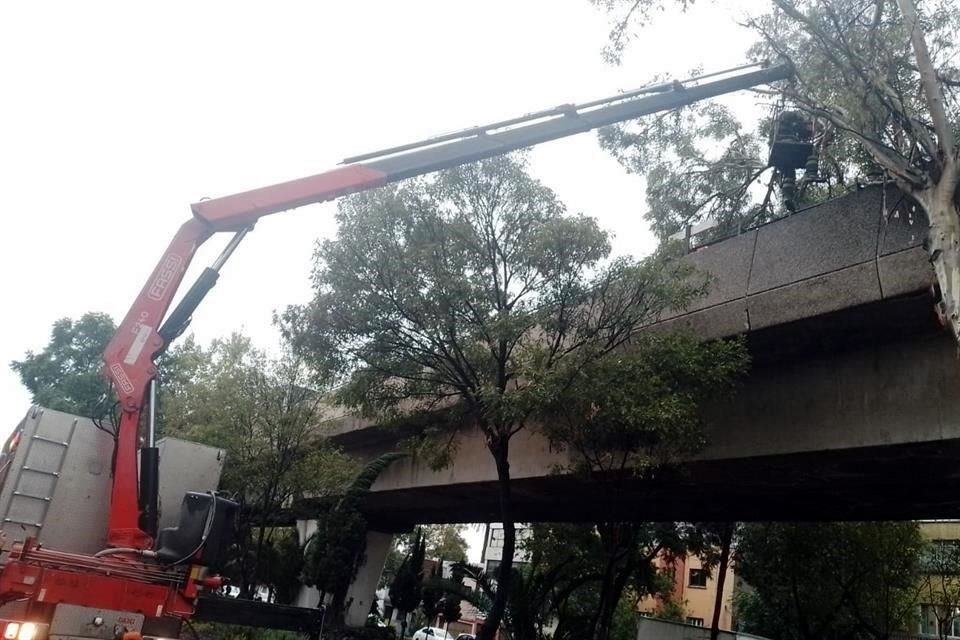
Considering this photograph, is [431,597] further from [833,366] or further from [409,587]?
[833,366]

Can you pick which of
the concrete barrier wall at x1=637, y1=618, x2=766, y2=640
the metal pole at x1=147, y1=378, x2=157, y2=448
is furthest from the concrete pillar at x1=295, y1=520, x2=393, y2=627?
the metal pole at x1=147, y1=378, x2=157, y2=448

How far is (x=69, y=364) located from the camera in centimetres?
2995

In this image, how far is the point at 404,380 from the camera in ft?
43.9

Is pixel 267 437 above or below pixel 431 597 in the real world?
above

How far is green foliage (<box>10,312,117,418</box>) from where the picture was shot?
28031 millimetres

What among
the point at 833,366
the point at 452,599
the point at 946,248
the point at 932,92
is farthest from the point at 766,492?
the point at 452,599

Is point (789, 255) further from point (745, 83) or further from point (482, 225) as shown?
point (482, 225)

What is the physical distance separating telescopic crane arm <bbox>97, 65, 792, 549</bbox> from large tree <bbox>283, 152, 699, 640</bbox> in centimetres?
101

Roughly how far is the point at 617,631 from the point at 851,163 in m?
26.2

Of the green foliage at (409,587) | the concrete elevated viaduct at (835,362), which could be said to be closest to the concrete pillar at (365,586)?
the green foliage at (409,587)

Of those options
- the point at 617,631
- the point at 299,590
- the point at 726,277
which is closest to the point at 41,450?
the point at 726,277

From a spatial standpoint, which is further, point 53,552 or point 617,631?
point 617,631

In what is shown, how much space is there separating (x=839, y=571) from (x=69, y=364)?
27.4 metres

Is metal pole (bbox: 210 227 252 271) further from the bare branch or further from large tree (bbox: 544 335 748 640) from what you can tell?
the bare branch
